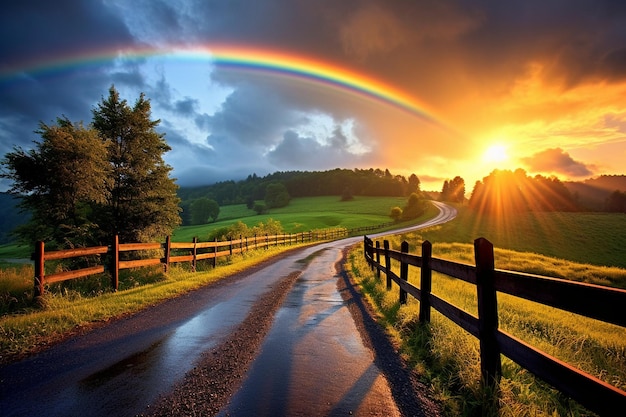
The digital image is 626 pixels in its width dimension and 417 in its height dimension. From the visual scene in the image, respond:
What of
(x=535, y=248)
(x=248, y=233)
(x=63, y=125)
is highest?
(x=63, y=125)

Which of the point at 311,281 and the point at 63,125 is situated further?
the point at 63,125

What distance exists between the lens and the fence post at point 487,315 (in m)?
3.78

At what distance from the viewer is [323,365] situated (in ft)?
15.5

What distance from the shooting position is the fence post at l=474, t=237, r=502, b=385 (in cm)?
378

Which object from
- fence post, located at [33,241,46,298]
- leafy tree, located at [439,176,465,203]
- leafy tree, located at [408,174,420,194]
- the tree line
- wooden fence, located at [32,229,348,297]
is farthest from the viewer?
leafy tree, located at [408,174,420,194]

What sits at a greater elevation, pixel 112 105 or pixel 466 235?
pixel 112 105

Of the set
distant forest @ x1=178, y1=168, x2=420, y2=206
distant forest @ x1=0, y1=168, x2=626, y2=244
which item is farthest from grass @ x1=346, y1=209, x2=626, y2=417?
distant forest @ x1=178, y1=168, x2=420, y2=206

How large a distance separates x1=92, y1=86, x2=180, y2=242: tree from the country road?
1228cm

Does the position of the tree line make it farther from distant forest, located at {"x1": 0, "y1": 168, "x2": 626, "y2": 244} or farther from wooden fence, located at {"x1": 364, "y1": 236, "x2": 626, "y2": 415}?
wooden fence, located at {"x1": 364, "y1": 236, "x2": 626, "y2": 415}

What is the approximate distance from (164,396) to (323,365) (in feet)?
7.08

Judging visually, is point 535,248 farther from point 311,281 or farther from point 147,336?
point 147,336

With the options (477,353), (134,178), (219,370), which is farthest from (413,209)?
(219,370)

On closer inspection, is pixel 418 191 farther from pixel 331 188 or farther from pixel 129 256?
pixel 129 256

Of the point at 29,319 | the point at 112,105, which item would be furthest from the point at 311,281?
the point at 112,105
